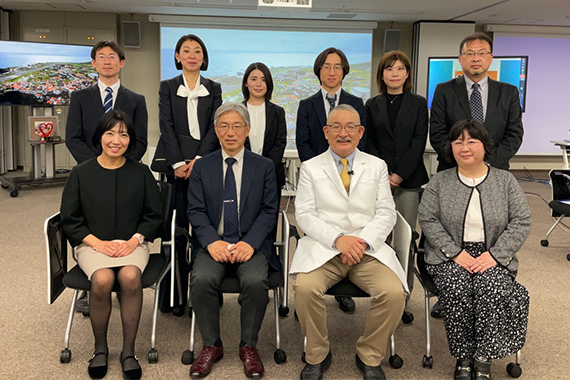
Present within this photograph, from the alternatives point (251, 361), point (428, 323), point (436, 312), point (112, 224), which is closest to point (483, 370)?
point (428, 323)

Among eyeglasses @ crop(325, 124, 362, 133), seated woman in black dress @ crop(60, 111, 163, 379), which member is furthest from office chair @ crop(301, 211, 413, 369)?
seated woman in black dress @ crop(60, 111, 163, 379)

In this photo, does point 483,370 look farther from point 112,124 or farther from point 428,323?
point 112,124

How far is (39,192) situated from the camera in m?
7.93

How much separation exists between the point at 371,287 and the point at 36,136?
6.76 m

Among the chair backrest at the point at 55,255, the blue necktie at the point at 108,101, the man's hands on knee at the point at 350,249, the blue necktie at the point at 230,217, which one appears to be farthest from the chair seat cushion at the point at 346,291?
the blue necktie at the point at 108,101

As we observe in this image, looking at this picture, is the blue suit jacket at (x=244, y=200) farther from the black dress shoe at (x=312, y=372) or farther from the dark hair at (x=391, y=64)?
the dark hair at (x=391, y=64)

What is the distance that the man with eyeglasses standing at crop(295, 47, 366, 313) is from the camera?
141 inches

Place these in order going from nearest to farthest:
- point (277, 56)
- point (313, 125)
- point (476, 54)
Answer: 1. point (476, 54)
2. point (313, 125)
3. point (277, 56)

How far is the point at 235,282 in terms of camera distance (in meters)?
2.83

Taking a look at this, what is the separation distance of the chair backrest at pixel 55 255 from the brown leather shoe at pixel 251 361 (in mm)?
1034

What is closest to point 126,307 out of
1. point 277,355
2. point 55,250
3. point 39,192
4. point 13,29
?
point 55,250

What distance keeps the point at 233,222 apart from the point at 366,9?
21.2 feet

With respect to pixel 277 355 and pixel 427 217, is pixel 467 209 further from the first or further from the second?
pixel 277 355

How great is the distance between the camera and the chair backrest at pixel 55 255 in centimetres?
280
